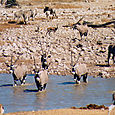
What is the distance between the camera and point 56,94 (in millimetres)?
18859

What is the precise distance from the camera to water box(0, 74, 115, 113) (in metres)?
16.8

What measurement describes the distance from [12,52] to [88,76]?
20.6ft

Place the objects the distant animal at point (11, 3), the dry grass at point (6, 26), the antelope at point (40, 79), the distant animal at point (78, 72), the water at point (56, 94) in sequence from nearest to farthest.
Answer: the water at point (56, 94)
the antelope at point (40, 79)
the distant animal at point (78, 72)
the dry grass at point (6, 26)
the distant animal at point (11, 3)

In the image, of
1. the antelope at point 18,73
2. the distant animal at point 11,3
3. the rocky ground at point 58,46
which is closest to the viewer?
the antelope at point 18,73

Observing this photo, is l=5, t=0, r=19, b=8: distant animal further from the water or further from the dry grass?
the water

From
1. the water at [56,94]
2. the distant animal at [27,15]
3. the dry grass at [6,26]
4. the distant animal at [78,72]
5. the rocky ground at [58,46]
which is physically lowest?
the dry grass at [6,26]

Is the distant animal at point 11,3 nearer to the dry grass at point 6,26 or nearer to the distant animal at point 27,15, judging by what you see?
the distant animal at point 27,15

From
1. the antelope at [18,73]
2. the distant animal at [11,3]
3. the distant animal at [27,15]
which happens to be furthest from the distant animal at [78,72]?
the distant animal at [11,3]

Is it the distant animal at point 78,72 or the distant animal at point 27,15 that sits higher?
the distant animal at point 78,72

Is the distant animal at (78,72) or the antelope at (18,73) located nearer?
the distant animal at (78,72)

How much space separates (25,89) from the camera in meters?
19.8

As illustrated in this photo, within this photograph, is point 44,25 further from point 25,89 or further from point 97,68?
point 25,89

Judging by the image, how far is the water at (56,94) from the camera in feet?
55.2

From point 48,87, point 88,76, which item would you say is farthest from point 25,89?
point 88,76
